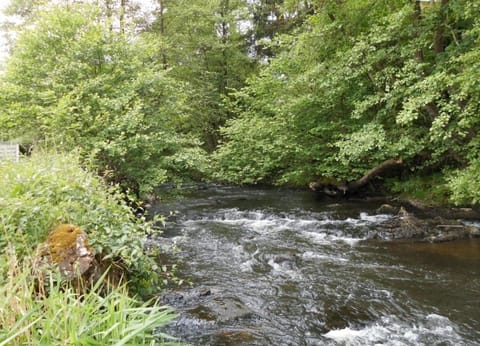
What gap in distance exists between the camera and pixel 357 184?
1348cm

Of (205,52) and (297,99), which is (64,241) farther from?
(205,52)

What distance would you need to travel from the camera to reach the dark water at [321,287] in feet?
14.3

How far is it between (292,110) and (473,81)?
6.26 meters

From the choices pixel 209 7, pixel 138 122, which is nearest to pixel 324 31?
pixel 138 122

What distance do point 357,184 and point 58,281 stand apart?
1266 cm

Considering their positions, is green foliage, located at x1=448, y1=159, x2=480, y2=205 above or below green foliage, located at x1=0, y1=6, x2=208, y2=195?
below

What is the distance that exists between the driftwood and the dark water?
2987 mm

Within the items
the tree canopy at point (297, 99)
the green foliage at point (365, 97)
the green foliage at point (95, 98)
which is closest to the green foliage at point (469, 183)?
the tree canopy at point (297, 99)

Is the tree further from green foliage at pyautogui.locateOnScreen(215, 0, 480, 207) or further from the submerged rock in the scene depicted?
the submerged rock

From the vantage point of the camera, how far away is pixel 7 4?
2109 cm

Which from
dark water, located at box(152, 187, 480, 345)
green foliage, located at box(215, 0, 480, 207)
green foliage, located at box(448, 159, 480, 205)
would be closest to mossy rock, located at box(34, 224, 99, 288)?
dark water, located at box(152, 187, 480, 345)

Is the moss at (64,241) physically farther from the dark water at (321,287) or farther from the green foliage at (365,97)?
the green foliage at (365,97)

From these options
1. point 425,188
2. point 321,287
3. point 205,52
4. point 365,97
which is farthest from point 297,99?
point 205,52

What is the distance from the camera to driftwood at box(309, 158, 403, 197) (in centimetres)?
1247
